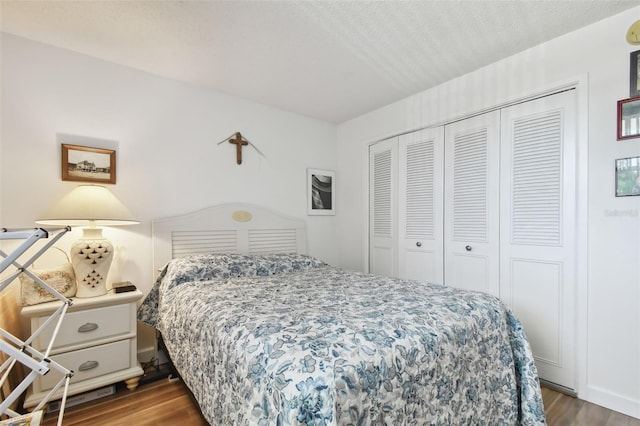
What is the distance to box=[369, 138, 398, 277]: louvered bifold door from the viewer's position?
10.6 ft

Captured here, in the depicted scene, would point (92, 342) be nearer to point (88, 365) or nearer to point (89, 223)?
point (88, 365)

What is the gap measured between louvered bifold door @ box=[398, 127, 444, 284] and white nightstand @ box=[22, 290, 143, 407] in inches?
93.4

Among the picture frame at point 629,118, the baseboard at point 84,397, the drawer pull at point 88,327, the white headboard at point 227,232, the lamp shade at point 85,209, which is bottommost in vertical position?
the baseboard at point 84,397

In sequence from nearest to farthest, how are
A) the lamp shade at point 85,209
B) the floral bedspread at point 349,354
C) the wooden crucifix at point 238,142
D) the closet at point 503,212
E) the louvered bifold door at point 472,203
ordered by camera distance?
the floral bedspread at point 349,354
the lamp shade at point 85,209
the closet at point 503,212
the louvered bifold door at point 472,203
the wooden crucifix at point 238,142

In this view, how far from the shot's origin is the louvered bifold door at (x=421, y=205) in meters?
2.83

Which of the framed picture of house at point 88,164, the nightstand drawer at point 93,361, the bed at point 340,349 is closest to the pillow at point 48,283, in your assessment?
the nightstand drawer at point 93,361

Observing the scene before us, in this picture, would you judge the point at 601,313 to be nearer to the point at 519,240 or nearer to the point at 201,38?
the point at 519,240

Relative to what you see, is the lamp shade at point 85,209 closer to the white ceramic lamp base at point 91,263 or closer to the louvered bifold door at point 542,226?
the white ceramic lamp base at point 91,263

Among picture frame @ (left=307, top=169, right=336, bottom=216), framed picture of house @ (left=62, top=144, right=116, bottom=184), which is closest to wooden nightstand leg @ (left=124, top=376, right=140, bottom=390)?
framed picture of house @ (left=62, top=144, right=116, bottom=184)

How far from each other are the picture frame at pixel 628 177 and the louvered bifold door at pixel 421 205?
118 centimetres

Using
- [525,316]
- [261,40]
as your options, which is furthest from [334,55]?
[525,316]

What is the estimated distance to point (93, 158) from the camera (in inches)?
89.4

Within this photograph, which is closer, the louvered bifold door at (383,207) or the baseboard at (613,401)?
the baseboard at (613,401)

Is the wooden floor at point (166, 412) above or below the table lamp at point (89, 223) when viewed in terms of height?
below
